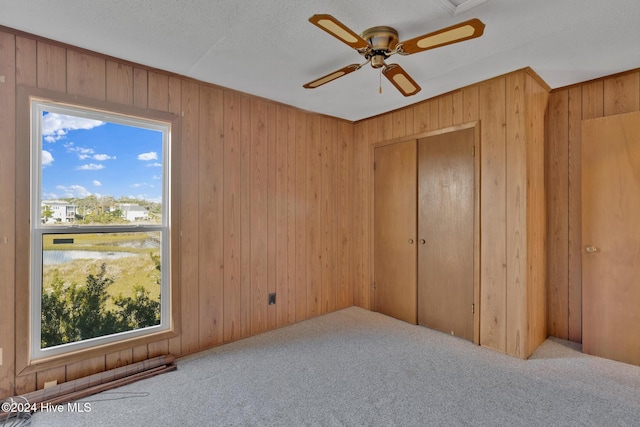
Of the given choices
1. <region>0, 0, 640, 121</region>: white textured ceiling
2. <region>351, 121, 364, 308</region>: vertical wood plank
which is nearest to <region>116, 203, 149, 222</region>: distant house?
<region>0, 0, 640, 121</region>: white textured ceiling

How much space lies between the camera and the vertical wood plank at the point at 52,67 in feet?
6.89

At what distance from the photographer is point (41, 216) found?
215 cm

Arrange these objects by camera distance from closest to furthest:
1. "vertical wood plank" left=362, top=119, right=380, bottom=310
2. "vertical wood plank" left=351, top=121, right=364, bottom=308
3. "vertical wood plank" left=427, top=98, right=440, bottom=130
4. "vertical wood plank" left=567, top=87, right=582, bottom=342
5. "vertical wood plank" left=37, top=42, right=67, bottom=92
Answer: "vertical wood plank" left=37, top=42, right=67, bottom=92 < "vertical wood plank" left=567, top=87, right=582, bottom=342 < "vertical wood plank" left=427, top=98, right=440, bottom=130 < "vertical wood plank" left=362, top=119, right=380, bottom=310 < "vertical wood plank" left=351, top=121, right=364, bottom=308

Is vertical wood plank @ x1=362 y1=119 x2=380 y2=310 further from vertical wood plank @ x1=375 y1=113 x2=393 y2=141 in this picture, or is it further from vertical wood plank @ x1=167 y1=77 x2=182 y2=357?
vertical wood plank @ x1=167 y1=77 x2=182 y2=357

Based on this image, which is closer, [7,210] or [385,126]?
[7,210]

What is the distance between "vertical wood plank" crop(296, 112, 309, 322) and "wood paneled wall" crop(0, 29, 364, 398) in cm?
1

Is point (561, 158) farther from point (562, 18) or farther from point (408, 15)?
point (408, 15)

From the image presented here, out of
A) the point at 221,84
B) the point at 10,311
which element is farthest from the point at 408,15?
the point at 10,311

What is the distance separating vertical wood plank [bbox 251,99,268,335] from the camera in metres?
3.16

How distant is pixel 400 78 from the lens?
2.10 metres

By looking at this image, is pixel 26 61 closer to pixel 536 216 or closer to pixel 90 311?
pixel 90 311

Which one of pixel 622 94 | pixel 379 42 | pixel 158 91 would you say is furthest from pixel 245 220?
pixel 622 94

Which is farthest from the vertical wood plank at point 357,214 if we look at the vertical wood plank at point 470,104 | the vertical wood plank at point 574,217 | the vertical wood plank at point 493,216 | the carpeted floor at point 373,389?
the vertical wood plank at point 574,217

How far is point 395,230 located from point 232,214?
187cm
